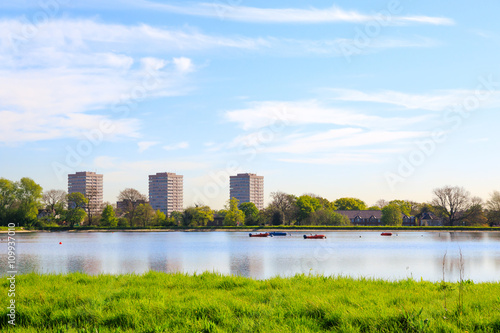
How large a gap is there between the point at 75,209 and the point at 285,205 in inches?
2065

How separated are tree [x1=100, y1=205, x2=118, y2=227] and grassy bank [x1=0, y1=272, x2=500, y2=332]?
107856mm

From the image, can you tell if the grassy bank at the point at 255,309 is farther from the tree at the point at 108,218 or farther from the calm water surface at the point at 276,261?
the tree at the point at 108,218

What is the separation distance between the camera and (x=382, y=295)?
1091 centimetres

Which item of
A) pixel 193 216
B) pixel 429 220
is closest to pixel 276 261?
pixel 193 216

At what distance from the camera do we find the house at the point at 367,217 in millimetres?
148500

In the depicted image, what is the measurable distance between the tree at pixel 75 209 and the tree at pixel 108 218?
536 centimetres

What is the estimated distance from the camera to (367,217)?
151m

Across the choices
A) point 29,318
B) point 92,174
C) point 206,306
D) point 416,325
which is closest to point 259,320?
point 206,306

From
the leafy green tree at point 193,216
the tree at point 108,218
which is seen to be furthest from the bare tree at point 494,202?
the tree at point 108,218

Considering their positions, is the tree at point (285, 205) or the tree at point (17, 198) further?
the tree at point (285, 205)

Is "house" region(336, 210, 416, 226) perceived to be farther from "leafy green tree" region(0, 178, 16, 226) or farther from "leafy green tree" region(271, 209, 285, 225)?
"leafy green tree" region(0, 178, 16, 226)

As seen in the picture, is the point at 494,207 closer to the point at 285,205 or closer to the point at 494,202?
the point at 494,202

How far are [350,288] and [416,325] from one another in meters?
5.00

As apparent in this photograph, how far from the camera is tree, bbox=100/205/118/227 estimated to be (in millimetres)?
116750
